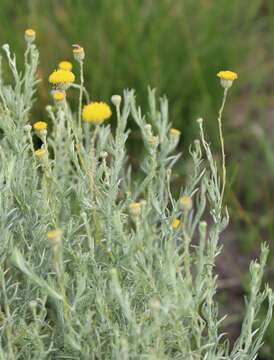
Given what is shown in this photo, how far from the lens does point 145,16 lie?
2750mm

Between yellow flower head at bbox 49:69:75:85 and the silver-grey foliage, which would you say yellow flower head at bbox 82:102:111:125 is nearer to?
the silver-grey foliage

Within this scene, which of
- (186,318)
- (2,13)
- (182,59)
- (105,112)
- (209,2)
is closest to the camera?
(105,112)

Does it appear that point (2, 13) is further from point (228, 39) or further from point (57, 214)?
point (57, 214)

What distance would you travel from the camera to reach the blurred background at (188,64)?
8.15 feet

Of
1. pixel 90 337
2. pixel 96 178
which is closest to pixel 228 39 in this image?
pixel 96 178

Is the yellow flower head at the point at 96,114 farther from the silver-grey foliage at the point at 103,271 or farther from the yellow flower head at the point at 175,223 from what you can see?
the yellow flower head at the point at 175,223

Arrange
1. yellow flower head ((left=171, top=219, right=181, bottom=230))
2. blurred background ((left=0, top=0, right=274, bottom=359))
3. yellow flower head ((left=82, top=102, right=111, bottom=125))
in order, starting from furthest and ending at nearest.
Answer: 1. blurred background ((left=0, top=0, right=274, bottom=359))
2. yellow flower head ((left=171, top=219, right=181, bottom=230))
3. yellow flower head ((left=82, top=102, right=111, bottom=125))

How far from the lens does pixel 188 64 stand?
268cm

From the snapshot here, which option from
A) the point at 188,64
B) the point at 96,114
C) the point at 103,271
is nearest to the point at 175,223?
the point at 103,271

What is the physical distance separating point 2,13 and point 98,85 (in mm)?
402

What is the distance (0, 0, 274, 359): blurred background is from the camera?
8.15 feet

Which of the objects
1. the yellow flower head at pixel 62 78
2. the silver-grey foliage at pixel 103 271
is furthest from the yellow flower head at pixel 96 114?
the yellow flower head at pixel 62 78

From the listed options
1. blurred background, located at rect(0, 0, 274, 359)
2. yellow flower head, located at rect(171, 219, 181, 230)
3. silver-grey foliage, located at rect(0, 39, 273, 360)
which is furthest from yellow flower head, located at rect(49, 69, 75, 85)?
blurred background, located at rect(0, 0, 274, 359)

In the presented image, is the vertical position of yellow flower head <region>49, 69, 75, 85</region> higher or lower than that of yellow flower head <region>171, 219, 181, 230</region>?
higher
